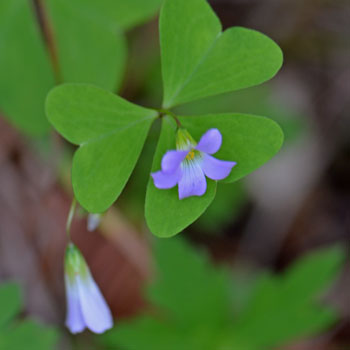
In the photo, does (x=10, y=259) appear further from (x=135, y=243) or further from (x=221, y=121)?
(x=221, y=121)

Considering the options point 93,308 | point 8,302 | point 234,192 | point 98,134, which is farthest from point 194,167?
point 234,192

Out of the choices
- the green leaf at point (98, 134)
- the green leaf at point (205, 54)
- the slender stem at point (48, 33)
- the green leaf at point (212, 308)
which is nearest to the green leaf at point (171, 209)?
the green leaf at point (98, 134)

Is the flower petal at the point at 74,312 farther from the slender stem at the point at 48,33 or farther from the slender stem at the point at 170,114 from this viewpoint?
the slender stem at the point at 48,33

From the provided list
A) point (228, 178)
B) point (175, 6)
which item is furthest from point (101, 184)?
point (175, 6)

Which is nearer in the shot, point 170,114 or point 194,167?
point 194,167

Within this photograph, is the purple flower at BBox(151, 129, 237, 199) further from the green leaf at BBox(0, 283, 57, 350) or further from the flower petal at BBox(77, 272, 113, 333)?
the green leaf at BBox(0, 283, 57, 350)

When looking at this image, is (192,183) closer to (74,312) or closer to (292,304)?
(74,312)
